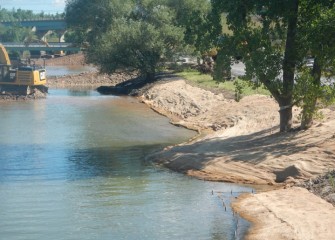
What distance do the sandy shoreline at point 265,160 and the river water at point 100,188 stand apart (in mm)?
960

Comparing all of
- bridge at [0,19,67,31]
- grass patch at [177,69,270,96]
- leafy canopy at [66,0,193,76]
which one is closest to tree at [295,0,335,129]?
grass patch at [177,69,270,96]

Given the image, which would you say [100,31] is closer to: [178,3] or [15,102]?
[178,3]

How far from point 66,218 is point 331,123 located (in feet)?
48.4

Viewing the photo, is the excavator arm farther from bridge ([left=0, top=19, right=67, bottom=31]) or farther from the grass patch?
bridge ([left=0, top=19, right=67, bottom=31])

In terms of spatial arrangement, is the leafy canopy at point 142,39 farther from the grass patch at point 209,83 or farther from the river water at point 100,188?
the river water at point 100,188

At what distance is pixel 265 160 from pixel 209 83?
33.0 metres

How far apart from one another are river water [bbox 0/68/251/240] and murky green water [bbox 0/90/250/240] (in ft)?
0.10

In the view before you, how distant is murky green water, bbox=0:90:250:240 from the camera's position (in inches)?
894

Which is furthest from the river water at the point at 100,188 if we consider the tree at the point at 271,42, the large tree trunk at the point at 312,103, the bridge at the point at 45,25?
the bridge at the point at 45,25

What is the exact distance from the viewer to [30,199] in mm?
26641

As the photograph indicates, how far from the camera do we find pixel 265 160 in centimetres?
3039

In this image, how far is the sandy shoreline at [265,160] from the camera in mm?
22188

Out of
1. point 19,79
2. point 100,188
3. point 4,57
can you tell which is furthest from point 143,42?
point 100,188

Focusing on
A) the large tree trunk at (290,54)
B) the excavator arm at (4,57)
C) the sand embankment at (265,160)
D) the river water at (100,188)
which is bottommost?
the river water at (100,188)
